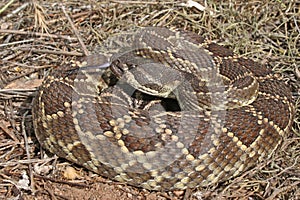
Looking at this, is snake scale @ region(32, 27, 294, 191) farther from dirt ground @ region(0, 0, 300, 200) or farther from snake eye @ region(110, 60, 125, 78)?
dirt ground @ region(0, 0, 300, 200)

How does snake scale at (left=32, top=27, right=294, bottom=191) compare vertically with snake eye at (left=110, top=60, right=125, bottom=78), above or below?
below

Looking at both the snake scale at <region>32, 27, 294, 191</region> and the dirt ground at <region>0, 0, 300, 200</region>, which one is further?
the dirt ground at <region>0, 0, 300, 200</region>

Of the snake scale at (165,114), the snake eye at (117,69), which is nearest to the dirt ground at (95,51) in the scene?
the snake scale at (165,114)

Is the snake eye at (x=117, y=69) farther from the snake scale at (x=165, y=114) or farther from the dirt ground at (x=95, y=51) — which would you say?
the dirt ground at (x=95, y=51)

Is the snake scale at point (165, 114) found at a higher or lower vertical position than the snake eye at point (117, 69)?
lower

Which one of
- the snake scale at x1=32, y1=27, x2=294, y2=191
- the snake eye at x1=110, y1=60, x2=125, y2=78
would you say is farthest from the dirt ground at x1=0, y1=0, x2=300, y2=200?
the snake eye at x1=110, y1=60, x2=125, y2=78

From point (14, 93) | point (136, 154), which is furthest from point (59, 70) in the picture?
point (136, 154)

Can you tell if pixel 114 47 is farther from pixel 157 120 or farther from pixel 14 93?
pixel 157 120
